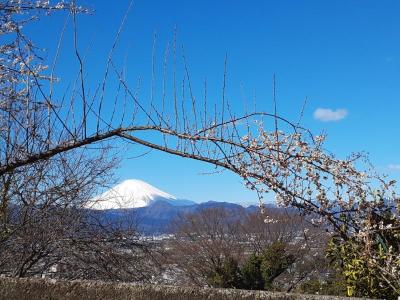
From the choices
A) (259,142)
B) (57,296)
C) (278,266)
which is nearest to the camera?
(57,296)

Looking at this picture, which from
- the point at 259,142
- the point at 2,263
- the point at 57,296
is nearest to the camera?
the point at 57,296

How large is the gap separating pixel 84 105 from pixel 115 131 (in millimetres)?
252

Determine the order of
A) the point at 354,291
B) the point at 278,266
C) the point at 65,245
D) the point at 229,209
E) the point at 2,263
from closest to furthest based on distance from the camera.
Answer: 1. the point at 354,291
2. the point at 2,263
3. the point at 65,245
4. the point at 278,266
5. the point at 229,209

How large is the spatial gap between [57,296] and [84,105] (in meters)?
1.15

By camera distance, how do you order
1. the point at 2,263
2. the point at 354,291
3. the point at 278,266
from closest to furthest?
the point at 354,291
the point at 2,263
the point at 278,266

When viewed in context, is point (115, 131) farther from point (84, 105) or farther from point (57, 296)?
point (57, 296)

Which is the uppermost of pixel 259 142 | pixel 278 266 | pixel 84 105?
pixel 84 105

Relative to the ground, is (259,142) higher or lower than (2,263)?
higher

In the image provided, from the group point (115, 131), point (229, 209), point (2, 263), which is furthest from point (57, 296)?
point (229, 209)

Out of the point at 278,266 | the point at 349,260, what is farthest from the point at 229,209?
the point at 349,260

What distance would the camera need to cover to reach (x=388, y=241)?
3.14 metres

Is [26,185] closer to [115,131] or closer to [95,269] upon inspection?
[95,269]

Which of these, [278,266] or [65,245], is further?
[278,266]

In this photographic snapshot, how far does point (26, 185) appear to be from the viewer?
6773 millimetres
